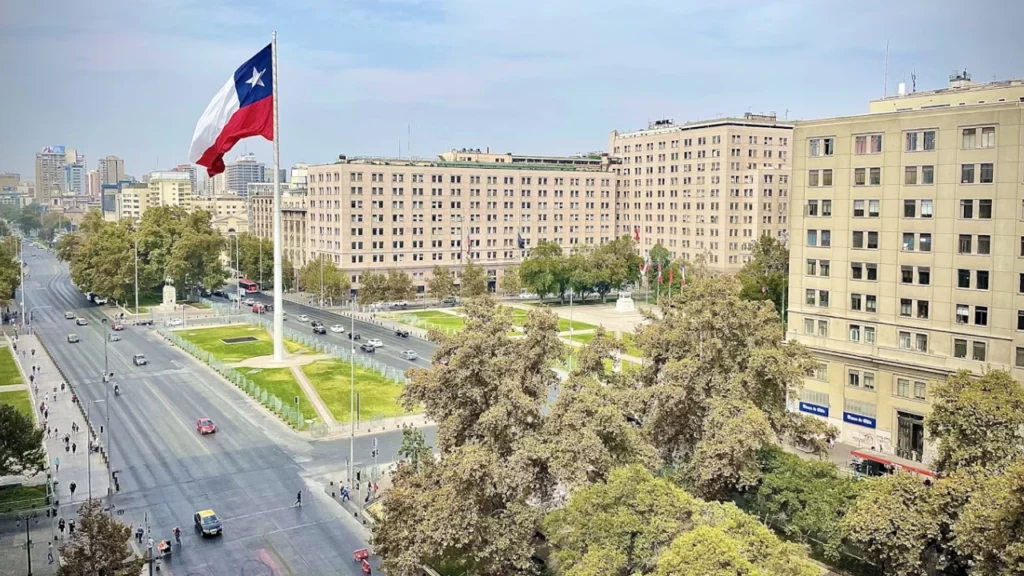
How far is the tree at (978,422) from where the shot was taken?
33.8 metres

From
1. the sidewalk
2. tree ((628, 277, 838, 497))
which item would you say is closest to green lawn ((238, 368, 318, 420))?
the sidewalk

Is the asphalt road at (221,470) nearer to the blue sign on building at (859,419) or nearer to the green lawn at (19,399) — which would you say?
the green lawn at (19,399)

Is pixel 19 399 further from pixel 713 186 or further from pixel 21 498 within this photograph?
pixel 713 186

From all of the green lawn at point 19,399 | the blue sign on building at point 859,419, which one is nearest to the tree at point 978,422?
the blue sign on building at point 859,419

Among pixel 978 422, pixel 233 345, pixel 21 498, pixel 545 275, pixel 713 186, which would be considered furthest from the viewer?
pixel 713 186

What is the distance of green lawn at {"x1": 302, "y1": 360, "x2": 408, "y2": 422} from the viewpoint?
67.1 metres

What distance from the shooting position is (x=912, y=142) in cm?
5531

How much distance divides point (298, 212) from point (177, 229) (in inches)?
965

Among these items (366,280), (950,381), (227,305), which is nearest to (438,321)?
(366,280)

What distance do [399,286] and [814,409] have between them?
8083cm

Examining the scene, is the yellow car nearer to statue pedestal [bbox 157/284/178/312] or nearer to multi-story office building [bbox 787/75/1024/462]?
multi-story office building [bbox 787/75/1024/462]

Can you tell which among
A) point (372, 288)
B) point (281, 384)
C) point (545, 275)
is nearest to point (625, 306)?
point (545, 275)

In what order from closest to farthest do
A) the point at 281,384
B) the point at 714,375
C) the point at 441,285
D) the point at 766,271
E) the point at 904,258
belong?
the point at 714,375
the point at 904,258
the point at 281,384
the point at 766,271
the point at 441,285

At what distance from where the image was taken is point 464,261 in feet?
486
